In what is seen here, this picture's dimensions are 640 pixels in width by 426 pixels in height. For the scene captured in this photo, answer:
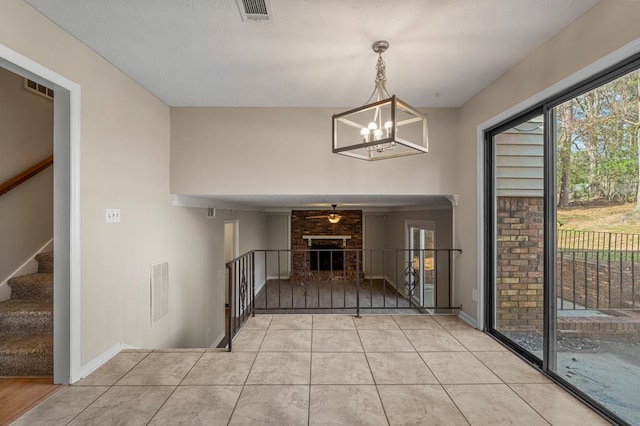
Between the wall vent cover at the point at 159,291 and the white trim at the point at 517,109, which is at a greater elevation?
the white trim at the point at 517,109

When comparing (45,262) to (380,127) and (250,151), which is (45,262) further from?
(380,127)

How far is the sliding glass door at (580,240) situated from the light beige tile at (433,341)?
490mm

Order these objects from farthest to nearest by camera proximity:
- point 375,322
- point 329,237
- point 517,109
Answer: point 329,237, point 375,322, point 517,109

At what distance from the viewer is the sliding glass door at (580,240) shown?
5.52 ft

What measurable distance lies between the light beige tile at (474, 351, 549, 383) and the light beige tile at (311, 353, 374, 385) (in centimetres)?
100

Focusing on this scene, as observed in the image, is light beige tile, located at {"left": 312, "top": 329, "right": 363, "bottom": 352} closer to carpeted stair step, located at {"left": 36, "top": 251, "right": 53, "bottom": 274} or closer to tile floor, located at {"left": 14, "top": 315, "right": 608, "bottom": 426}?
tile floor, located at {"left": 14, "top": 315, "right": 608, "bottom": 426}

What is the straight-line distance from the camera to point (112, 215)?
251 centimetres

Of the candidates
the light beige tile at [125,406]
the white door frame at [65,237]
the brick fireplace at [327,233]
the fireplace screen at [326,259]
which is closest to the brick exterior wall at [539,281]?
the light beige tile at [125,406]

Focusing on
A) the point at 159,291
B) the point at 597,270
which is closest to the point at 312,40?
the point at 597,270

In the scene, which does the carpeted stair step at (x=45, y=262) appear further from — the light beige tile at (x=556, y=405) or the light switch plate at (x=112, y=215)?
the light beige tile at (x=556, y=405)

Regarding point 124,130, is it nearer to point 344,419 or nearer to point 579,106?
point 344,419

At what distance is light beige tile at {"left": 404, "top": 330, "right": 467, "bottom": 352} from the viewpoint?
268 cm

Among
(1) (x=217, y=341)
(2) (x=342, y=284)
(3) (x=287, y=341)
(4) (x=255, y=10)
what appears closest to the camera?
(4) (x=255, y=10)

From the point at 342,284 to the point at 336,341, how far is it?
18.8ft
